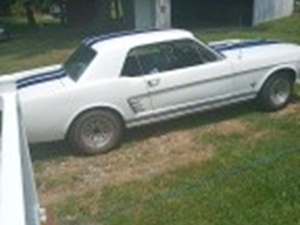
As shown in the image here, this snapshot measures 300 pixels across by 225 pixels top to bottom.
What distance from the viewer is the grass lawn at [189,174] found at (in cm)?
591

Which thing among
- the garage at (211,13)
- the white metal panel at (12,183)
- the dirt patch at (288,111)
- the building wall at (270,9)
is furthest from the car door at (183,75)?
the garage at (211,13)

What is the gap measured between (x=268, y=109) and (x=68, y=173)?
3465mm

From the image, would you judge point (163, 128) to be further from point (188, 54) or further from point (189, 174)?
point (189, 174)

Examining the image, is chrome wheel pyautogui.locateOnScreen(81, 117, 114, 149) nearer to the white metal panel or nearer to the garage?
the white metal panel

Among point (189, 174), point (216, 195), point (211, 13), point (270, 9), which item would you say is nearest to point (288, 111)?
point (189, 174)

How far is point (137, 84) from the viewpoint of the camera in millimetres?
8000

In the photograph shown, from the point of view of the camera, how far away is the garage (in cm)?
2628

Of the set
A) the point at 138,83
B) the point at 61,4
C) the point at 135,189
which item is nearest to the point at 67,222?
the point at 135,189

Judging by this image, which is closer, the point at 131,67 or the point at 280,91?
the point at 131,67

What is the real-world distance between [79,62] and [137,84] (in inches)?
40.6

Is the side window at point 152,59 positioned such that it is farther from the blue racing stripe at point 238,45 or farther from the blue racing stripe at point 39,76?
the blue racing stripe at point 39,76

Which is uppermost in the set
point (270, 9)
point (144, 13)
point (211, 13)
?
point (144, 13)

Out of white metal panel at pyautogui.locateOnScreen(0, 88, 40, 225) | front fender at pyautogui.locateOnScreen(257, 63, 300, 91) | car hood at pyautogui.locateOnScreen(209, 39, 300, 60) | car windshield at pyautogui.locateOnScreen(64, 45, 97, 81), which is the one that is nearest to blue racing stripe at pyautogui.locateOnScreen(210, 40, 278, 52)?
car hood at pyautogui.locateOnScreen(209, 39, 300, 60)

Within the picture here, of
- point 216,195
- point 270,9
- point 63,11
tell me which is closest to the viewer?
point 216,195
